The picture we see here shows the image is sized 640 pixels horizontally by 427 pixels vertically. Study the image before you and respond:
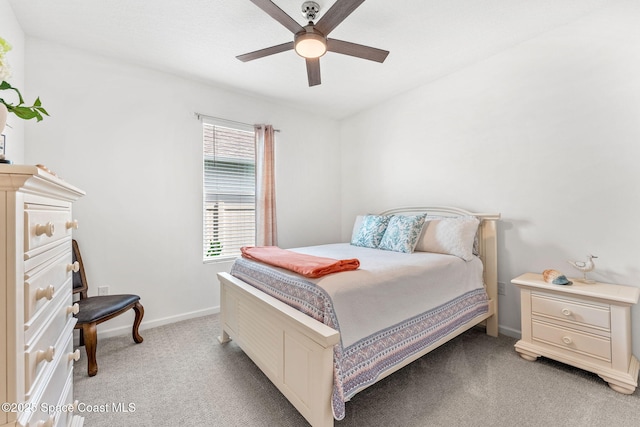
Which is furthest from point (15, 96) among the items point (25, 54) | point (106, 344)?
point (106, 344)

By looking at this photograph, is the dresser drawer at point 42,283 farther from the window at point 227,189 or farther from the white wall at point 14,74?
the window at point 227,189

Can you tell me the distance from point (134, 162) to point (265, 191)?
141 cm

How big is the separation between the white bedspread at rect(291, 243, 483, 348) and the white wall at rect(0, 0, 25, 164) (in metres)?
2.47

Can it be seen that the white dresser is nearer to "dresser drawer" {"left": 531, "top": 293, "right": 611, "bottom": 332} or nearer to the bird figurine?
"dresser drawer" {"left": 531, "top": 293, "right": 611, "bottom": 332}

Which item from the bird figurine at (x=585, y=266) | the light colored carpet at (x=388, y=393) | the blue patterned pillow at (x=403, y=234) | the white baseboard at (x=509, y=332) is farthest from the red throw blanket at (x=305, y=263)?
the white baseboard at (x=509, y=332)

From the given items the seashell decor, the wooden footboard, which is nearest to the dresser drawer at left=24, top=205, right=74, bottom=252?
the wooden footboard

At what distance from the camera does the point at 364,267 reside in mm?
1924

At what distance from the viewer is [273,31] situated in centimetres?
230

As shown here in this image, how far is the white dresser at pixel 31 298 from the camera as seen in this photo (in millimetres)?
686

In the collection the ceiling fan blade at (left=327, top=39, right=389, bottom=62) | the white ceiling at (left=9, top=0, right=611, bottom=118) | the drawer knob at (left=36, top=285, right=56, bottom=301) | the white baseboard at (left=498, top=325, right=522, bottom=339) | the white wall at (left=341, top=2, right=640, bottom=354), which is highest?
the white ceiling at (left=9, top=0, right=611, bottom=118)

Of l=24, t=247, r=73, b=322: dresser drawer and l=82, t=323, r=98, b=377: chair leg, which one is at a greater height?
l=24, t=247, r=73, b=322: dresser drawer

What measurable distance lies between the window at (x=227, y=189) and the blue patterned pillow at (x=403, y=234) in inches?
68.5

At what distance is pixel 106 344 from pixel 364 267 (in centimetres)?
242

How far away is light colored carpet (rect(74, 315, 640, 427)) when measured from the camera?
157cm
